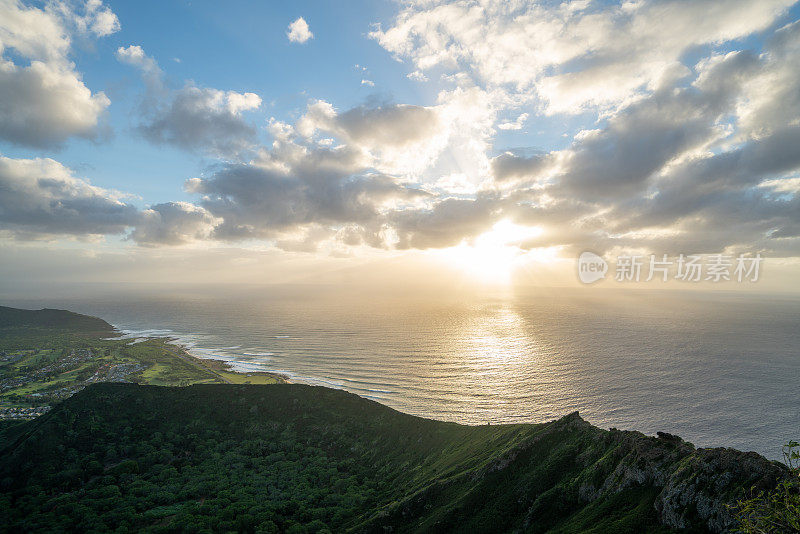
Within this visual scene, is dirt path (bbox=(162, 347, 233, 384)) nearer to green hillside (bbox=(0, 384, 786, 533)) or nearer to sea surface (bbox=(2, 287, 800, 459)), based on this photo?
sea surface (bbox=(2, 287, 800, 459))

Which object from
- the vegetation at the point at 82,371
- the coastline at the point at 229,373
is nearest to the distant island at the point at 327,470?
the vegetation at the point at 82,371

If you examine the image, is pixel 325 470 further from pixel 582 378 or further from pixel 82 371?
pixel 82 371

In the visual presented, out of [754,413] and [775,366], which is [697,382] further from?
[775,366]

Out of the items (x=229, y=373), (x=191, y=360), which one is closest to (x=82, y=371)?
(x=191, y=360)

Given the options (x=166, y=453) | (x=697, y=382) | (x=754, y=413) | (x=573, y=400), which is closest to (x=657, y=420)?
(x=573, y=400)

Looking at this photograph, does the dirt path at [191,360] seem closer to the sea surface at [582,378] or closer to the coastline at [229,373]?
the coastline at [229,373]

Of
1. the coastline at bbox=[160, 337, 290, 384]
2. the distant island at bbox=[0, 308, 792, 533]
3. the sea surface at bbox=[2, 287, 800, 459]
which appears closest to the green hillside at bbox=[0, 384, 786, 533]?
the distant island at bbox=[0, 308, 792, 533]
